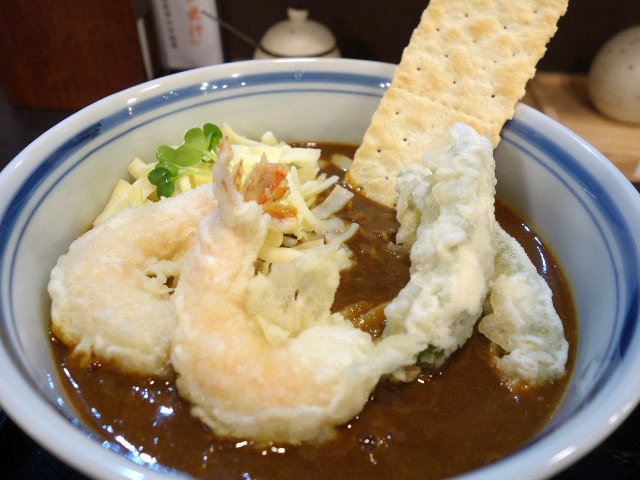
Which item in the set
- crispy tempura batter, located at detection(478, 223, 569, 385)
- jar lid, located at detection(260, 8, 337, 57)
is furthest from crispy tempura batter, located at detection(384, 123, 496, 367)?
jar lid, located at detection(260, 8, 337, 57)

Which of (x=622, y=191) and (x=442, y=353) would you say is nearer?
(x=442, y=353)

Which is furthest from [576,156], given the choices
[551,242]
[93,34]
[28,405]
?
[93,34]

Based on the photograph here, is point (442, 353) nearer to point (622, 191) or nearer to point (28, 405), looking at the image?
point (622, 191)

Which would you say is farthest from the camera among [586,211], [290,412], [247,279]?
[586,211]

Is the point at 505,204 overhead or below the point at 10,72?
below

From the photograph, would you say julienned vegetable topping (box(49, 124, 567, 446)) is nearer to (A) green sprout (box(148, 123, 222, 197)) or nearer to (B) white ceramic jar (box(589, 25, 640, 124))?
(A) green sprout (box(148, 123, 222, 197))

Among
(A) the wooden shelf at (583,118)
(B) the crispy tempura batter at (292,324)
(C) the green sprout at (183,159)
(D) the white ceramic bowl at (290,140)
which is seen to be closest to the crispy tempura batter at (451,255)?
(B) the crispy tempura batter at (292,324)

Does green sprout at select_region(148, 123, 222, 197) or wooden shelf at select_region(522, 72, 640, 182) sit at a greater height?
green sprout at select_region(148, 123, 222, 197)
